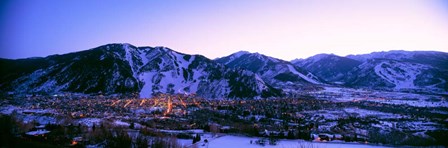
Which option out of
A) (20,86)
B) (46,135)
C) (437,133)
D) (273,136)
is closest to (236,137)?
(273,136)

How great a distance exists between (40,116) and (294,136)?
71.9m

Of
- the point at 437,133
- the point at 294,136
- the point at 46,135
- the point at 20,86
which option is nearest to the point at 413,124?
the point at 437,133

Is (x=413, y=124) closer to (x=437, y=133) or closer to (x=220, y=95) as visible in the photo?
(x=437, y=133)

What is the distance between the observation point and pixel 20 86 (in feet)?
652

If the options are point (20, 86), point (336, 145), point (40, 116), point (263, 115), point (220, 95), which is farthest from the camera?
point (20, 86)

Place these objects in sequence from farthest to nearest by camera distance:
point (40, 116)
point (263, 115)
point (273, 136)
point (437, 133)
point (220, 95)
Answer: point (220, 95), point (263, 115), point (40, 116), point (437, 133), point (273, 136)

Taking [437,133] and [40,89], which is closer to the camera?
[437,133]

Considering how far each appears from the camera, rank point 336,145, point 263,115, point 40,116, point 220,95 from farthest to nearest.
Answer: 1. point 220,95
2. point 263,115
3. point 40,116
4. point 336,145

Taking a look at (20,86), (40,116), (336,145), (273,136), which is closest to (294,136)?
(273,136)

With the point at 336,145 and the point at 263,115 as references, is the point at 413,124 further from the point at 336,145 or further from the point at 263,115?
the point at 336,145

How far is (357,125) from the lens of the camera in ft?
268

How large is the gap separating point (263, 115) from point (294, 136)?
55667 millimetres

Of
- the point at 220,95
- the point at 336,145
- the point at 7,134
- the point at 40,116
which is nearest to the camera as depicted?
the point at 336,145

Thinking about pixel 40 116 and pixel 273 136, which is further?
pixel 40 116
